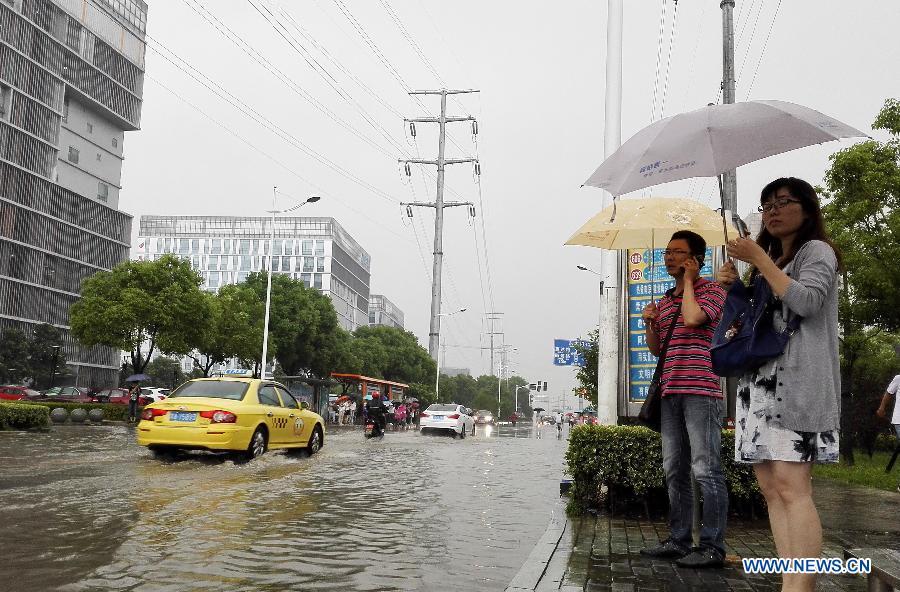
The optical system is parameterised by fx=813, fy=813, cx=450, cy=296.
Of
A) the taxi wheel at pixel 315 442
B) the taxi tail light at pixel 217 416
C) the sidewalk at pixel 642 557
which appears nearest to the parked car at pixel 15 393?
the taxi wheel at pixel 315 442

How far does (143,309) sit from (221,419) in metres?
26.9

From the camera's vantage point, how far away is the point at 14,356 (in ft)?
200

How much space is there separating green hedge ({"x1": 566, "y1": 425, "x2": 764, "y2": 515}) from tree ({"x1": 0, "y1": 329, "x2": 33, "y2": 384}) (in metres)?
61.9

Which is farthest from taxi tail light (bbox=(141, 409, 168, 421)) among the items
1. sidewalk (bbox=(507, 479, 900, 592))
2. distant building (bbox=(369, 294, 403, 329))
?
distant building (bbox=(369, 294, 403, 329))

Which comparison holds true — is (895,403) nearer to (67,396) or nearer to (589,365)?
(589,365)

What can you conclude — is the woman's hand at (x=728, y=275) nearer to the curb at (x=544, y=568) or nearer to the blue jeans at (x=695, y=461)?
the blue jeans at (x=695, y=461)

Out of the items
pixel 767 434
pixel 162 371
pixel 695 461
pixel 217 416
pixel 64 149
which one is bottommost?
pixel 217 416

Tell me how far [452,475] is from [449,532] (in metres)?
5.59

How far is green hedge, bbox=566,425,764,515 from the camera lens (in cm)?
707

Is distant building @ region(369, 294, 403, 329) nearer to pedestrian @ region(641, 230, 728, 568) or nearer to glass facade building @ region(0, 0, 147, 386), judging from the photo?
glass facade building @ region(0, 0, 147, 386)

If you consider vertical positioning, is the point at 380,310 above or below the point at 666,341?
above

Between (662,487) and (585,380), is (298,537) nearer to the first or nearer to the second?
(662,487)

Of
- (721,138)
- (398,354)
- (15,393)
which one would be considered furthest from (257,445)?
(398,354)

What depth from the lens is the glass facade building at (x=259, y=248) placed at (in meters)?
121
